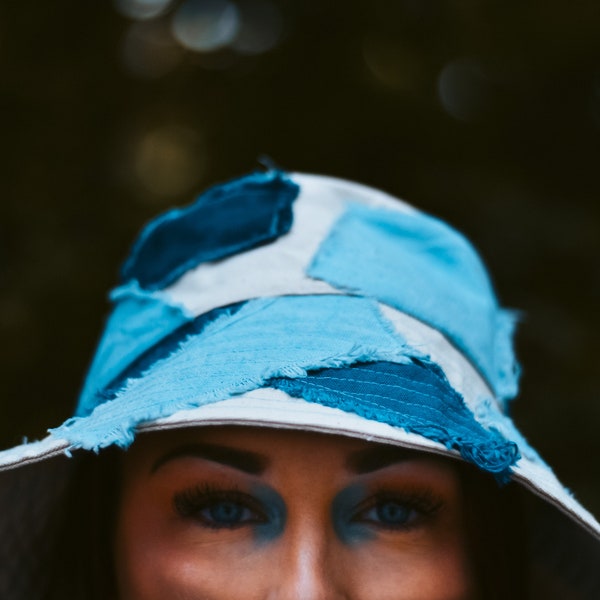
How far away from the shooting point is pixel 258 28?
1.94 m

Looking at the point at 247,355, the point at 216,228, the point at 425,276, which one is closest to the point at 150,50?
the point at 216,228

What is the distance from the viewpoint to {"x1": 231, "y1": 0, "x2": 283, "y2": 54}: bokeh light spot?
193 centimetres

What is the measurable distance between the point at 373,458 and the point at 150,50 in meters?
1.23

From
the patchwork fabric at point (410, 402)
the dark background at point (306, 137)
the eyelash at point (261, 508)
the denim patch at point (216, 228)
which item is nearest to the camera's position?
the patchwork fabric at point (410, 402)

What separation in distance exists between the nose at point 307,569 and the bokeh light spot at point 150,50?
48.9 inches

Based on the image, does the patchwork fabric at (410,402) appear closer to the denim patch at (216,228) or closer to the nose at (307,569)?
the nose at (307,569)

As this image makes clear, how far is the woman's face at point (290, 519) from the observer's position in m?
1.00

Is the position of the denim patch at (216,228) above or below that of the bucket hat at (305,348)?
above

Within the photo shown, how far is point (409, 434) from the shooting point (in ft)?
3.09

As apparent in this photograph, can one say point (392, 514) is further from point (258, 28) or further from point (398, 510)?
point (258, 28)

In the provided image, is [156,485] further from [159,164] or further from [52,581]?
[159,164]

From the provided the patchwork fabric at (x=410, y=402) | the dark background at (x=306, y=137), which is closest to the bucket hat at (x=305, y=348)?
the patchwork fabric at (x=410, y=402)

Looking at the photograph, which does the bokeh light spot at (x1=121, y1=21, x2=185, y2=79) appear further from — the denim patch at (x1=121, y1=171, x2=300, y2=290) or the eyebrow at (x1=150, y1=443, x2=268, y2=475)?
the eyebrow at (x1=150, y1=443, x2=268, y2=475)

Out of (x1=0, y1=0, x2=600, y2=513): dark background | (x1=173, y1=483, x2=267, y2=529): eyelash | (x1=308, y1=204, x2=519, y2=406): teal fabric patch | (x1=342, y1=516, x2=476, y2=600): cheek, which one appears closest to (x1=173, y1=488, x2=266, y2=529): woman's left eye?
(x1=173, y1=483, x2=267, y2=529): eyelash
